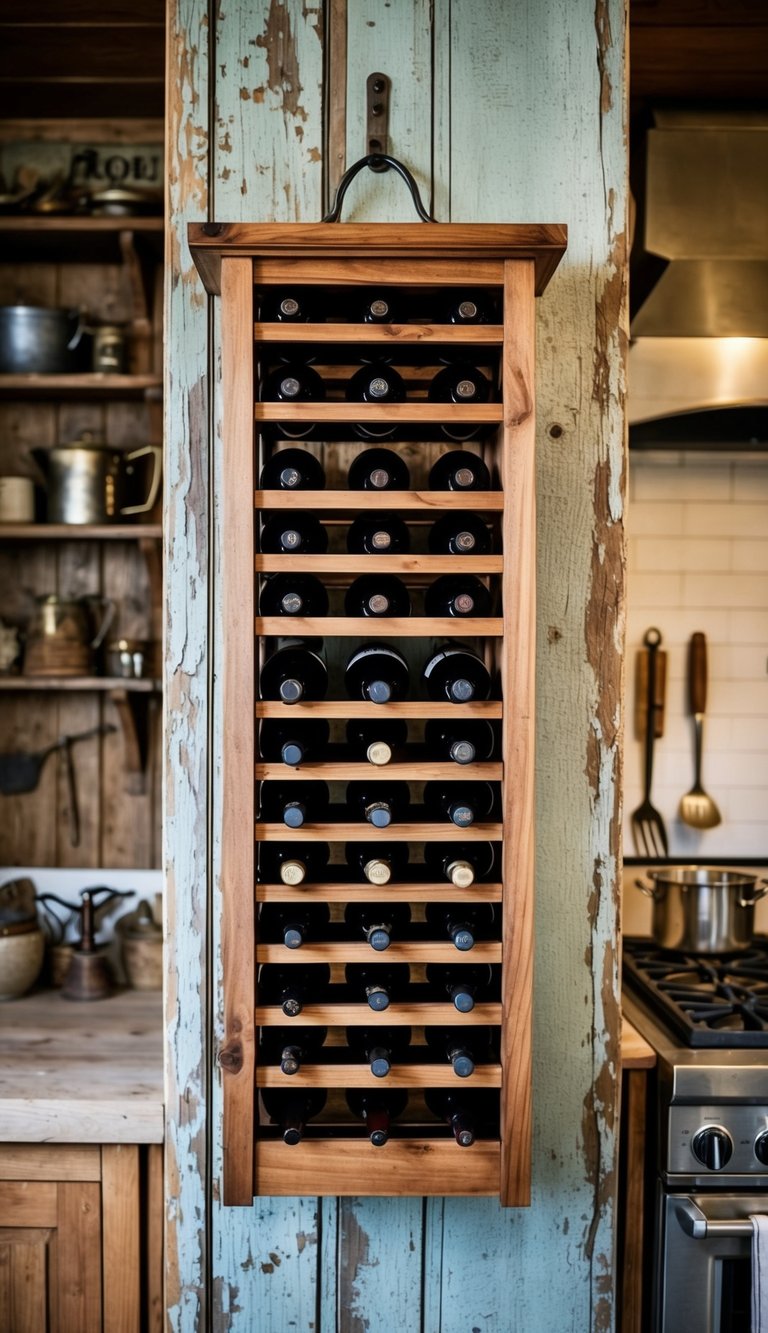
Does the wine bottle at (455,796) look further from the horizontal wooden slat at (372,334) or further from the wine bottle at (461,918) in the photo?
the horizontal wooden slat at (372,334)

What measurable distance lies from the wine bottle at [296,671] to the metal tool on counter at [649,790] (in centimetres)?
117

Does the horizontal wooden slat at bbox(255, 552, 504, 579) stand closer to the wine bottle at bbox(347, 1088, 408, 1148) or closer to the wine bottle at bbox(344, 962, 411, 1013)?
the wine bottle at bbox(344, 962, 411, 1013)

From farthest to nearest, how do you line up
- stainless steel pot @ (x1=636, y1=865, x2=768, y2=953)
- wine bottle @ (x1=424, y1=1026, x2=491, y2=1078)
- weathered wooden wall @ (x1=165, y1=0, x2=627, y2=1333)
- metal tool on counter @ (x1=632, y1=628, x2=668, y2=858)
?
metal tool on counter @ (x1=632, y1=628, x2=668, y2=858) → stainless steel pot @ (x1=636, y1=865, x2=768, y2=953) → weathered wooden wall @ (x1=165, y1=0, x2=627, y2=1333) → wine bottle @ (x1=424, y1=1026, x2=491, y2=1078)

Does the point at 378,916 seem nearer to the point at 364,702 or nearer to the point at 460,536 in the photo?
the point at 364,702

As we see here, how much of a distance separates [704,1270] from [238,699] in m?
1.26

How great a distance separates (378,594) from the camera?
4.88ft

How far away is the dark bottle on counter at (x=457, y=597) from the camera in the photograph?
147cm

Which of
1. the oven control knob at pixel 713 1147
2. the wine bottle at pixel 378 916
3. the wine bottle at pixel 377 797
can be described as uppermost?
the wine bottle at pixel 377 797

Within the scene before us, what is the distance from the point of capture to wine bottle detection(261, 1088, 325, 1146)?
1.44 m

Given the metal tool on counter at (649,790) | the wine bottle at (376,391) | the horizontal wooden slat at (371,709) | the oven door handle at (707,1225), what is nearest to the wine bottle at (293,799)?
the horizontal wooden slat at (371,709)

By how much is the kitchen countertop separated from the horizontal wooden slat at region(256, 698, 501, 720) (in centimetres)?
73

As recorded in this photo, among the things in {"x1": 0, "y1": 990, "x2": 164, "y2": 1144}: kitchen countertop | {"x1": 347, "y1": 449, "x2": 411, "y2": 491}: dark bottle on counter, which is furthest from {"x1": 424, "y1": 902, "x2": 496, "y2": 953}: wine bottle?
{"x1": 347, "y1": 449, "x2": 411, "y2": 491}: dark bottle on counter

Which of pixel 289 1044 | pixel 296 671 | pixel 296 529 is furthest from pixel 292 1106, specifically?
pixel 296 529

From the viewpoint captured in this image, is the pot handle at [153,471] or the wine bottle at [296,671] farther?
the pot handle at [153,471]
